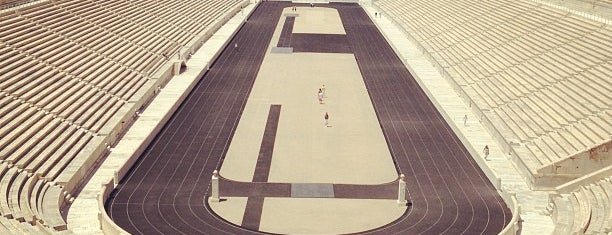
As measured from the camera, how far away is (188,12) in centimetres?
7419

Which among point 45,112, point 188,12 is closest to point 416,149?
point 45,112

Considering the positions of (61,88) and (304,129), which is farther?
(304,129)

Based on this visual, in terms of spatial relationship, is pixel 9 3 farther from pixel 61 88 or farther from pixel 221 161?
pixel 221 161

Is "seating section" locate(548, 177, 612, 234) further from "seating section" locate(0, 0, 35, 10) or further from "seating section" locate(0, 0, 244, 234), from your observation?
"seating section" locate(0, 0, 35, 10)

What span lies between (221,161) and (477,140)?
1240 cm

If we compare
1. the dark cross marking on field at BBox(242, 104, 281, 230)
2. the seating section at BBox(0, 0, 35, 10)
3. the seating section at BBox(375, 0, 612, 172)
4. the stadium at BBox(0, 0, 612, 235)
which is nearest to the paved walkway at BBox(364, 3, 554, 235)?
the stadium at BBox(0, 0, 612, 235)

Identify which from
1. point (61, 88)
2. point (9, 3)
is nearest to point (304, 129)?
point (61, 88)

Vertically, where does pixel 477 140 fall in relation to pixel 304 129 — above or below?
above

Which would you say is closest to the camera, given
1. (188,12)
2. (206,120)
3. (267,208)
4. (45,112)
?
(267,208)

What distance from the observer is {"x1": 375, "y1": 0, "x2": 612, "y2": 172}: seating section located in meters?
35.5

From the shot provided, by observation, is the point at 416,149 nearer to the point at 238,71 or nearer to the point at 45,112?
the point at 45,112

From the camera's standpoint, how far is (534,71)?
44.7 meters

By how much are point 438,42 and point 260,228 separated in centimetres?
3775

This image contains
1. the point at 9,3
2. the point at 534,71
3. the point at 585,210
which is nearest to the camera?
the point at 585,210
